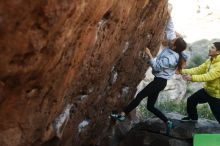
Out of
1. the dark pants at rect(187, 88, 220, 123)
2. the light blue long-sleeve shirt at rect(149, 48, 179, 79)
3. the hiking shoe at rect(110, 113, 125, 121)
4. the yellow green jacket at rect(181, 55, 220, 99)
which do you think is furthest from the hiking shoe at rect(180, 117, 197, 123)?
the light blue long-sleeve shirt at rect(149, 48, 179, 79)

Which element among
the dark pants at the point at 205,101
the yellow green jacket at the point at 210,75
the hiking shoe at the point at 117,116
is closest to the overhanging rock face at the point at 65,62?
the hiking shoe at the point at 117,116

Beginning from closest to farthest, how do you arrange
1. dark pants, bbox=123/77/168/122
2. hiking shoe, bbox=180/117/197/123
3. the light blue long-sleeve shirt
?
the light blue long-sleeve shirt < dark pants, bbox=123/77/168/122 < hiking shoe, bbox=180/117/197/123

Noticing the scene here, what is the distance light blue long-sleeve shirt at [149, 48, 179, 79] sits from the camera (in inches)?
321

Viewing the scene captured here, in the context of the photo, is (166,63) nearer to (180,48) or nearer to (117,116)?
(180,48)

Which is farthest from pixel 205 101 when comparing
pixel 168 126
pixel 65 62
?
pixel 65 62

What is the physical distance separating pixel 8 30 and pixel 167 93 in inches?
881

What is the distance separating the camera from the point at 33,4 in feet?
13.9

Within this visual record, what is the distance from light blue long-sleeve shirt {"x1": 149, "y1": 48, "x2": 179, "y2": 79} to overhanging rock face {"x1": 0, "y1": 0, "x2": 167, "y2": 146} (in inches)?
25.6

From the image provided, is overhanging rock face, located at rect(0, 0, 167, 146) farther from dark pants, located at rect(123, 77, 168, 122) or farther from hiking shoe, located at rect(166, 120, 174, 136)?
hiking shoe, located at rect(166, 120, 174, 136)

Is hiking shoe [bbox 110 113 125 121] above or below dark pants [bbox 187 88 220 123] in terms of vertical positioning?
below

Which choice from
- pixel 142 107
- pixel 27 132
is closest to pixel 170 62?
pixel 27 132

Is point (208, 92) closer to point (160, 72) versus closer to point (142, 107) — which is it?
point (160, 72)

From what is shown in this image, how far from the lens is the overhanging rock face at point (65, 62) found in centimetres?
444

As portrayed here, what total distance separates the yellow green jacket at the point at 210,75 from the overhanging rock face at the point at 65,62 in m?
1.33
